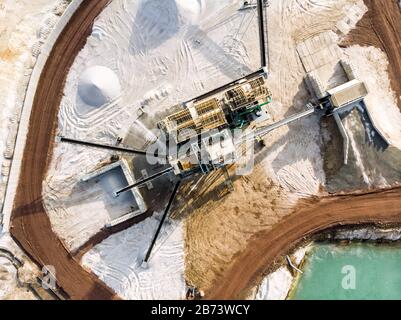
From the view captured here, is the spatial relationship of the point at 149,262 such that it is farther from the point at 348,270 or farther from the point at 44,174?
the point at 348,270

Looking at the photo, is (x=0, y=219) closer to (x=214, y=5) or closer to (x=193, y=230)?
(x=193, y=230)

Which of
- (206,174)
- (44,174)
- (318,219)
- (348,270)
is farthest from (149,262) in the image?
(348,270)

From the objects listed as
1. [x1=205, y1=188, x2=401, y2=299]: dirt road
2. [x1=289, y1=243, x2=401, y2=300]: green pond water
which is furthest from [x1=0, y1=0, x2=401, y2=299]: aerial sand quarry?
[x1=289, y1=243, x2=401, y2=300]: green pond water

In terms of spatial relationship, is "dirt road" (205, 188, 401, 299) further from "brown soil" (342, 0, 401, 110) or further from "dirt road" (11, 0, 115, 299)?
"brown soil" (342, 0, 401, 110)

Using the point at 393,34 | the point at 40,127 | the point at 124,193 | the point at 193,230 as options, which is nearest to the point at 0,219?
the point at 40,127

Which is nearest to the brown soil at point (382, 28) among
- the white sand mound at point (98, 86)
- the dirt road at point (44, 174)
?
the white sand mound at point (98, 86)
